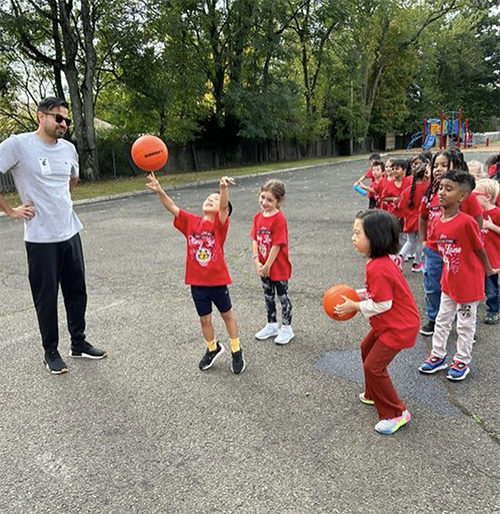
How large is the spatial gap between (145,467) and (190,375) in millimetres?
1086

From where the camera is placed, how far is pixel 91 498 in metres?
2.43

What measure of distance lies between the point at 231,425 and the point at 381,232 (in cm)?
158

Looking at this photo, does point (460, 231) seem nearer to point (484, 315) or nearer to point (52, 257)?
point (484, 315)

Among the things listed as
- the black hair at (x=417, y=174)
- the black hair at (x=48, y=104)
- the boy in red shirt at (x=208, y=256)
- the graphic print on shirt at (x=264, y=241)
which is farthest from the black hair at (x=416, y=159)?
the black hair at (x=48, y=104)

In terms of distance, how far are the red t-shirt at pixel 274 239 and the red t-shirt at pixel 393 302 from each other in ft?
4.26

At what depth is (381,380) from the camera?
2871 mm

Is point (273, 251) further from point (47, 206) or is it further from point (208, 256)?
point (47, 206)

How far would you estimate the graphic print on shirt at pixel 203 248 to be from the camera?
361cm

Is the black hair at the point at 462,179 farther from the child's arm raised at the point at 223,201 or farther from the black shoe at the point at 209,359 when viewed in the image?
the black shoe at the point at 209,359

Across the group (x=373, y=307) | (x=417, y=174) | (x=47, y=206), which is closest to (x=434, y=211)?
(x=417, y=174)

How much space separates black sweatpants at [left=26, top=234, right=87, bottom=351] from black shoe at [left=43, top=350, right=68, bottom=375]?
0.17 feet

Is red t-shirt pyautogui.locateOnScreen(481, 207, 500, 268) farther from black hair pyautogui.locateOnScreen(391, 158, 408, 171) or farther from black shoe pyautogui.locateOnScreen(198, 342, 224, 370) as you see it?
black shoe pyautogui.locateOnScreen(198, 342, 224, 370)

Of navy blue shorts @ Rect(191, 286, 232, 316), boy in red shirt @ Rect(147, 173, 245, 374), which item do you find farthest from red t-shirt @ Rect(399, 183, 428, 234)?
navy blue shorts @ Rect(191, 286, 232, 316)

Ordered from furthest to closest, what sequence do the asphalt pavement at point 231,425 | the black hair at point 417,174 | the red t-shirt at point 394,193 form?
the red t-shirt at point 394,193 → the black hair at point 417,174 → the asphalt pavement at point 231,425
